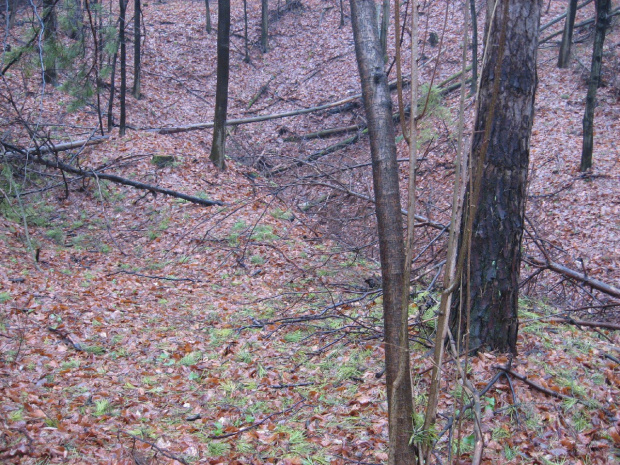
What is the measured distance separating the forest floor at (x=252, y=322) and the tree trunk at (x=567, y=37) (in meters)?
1.23

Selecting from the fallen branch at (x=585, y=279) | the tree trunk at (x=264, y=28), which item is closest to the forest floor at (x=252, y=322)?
the fallen branch at (x=585, y=279)

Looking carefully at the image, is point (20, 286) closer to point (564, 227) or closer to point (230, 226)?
point (230, 226)

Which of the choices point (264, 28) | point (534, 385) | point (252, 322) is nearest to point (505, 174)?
point (534, 385)

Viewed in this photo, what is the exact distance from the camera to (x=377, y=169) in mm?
2119

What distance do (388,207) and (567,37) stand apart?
14831 mm

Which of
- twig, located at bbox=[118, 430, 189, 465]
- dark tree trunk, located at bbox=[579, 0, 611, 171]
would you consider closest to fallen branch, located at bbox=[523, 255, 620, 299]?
twig, located at bbox=[118, 430, 189, 465]

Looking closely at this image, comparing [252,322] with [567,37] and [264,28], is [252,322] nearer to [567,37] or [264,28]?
[567,37]

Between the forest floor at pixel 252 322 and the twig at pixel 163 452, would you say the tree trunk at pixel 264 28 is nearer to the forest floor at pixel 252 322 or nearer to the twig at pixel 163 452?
the forest floor at pixel 252 322

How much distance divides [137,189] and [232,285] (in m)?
4.23

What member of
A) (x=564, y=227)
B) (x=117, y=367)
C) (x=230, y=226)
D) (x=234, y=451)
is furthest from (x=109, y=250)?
(x=564, y=227)

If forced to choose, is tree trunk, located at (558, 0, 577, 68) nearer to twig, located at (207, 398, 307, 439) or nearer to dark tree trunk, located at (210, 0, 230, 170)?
dark tree trunk, located at (210, 0, 230, 170)

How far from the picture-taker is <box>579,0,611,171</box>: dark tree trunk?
31.3 ft

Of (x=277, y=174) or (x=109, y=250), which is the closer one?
(x=109, y=250)

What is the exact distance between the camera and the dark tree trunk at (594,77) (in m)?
9.53
